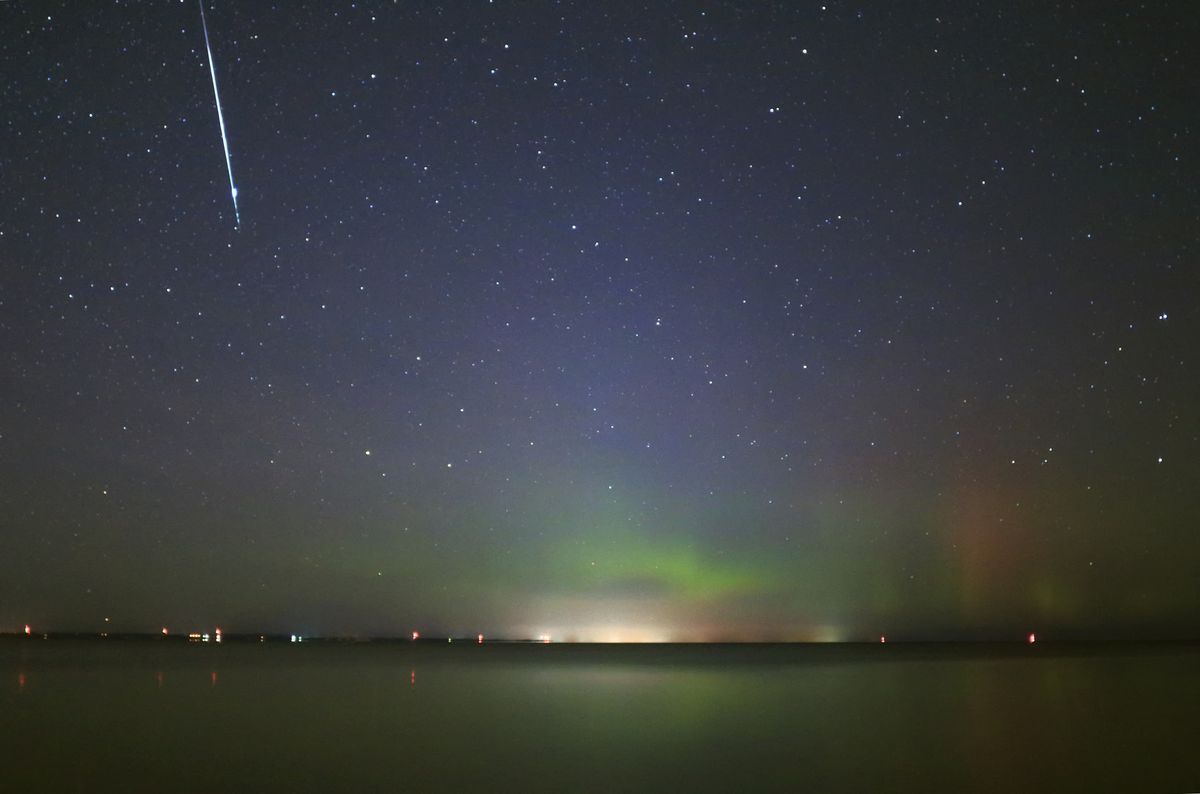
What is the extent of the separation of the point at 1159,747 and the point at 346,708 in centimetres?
1153

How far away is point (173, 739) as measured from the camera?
1050 centimetres

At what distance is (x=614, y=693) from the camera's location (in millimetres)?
17594

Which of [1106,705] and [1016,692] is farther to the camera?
[1016,692]

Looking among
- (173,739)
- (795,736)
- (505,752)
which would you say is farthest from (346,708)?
(795,736)

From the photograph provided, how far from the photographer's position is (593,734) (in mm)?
11398

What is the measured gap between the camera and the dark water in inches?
322

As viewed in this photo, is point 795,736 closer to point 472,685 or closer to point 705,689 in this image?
point 705,689

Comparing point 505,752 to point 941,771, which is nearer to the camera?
point 941,771

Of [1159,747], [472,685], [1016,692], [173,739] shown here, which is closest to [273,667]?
[472,685]

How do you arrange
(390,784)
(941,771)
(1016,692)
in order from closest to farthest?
(390,784) → (941,771) → (1016,692)

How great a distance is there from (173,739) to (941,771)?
29.6 ft

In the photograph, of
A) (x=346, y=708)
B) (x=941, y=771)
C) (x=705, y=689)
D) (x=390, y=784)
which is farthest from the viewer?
(x=705, y=689)

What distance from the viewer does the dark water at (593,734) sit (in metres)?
8.18

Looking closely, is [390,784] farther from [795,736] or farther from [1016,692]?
[1016,692]
